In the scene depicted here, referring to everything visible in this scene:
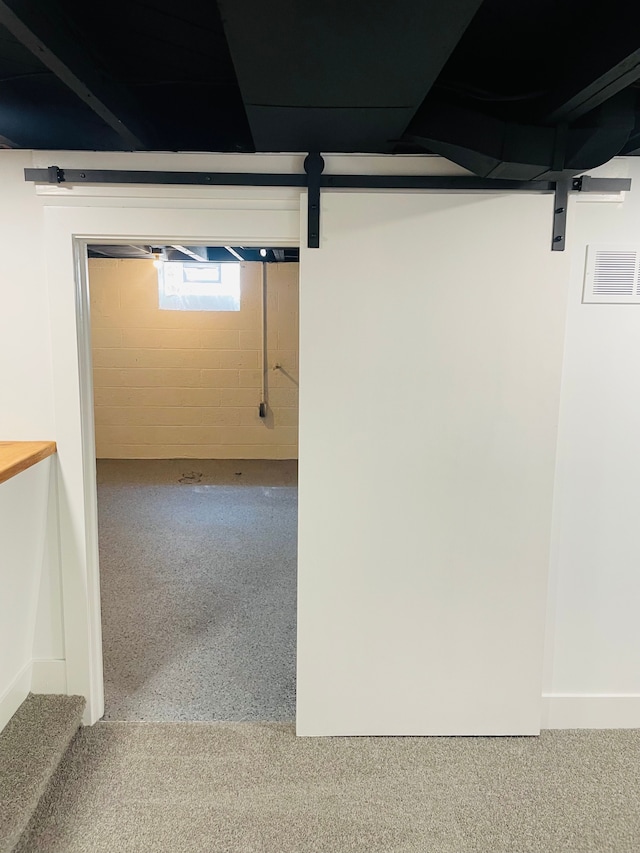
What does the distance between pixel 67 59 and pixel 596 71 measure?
47.4 inches

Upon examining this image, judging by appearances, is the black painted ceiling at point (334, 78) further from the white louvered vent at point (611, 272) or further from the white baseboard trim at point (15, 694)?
the white baseboard trim at point (15, 694)

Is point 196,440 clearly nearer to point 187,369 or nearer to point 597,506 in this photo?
point 187,369

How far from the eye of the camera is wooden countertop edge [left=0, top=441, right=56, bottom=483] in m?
1.57

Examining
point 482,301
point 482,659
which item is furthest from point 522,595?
point 482,301

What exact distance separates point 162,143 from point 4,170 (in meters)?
0.52

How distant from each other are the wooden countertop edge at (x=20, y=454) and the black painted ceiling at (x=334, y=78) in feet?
3.08

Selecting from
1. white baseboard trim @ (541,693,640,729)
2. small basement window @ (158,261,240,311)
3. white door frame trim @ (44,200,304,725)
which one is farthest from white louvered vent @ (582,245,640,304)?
small basement window @ (158,261,240,311)

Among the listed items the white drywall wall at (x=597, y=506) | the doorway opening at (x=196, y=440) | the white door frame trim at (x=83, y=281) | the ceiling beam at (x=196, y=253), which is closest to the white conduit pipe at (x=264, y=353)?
the doorway opening at (x=196, y=440)

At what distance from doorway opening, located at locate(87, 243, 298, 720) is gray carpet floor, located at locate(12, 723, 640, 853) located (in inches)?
28.3

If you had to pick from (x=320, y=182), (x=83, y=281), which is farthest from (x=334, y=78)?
(x=83, y=281)

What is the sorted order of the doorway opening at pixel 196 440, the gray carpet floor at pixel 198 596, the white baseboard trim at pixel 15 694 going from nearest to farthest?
1. the white baseboard trim at pixel 15 694
2. the gray carpet floor at pixel 198 596
3. the doorway opening at pixel 196 440

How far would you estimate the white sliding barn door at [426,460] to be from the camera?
1.74m

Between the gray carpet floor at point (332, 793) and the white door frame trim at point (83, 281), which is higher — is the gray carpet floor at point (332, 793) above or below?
below

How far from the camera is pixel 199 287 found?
556 centimetres
